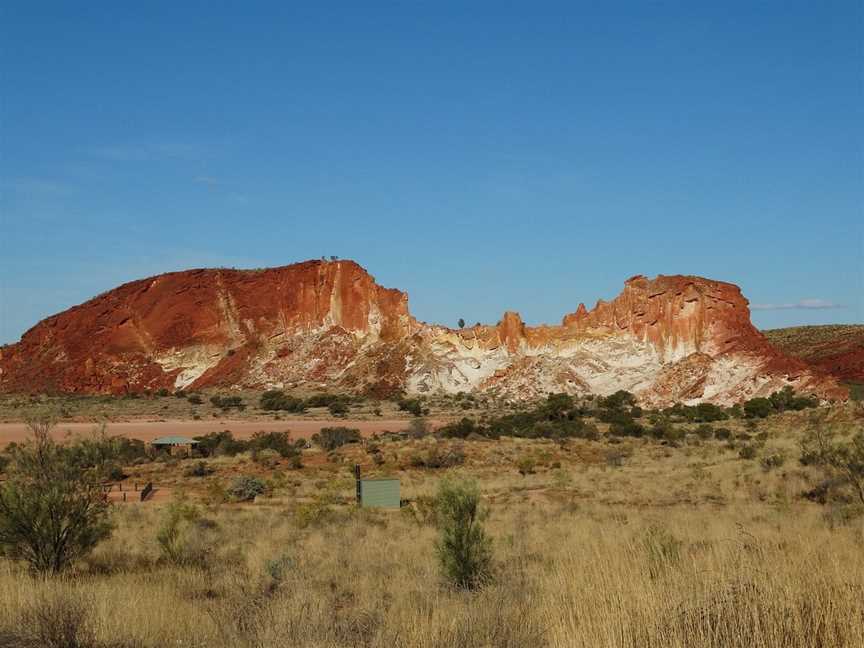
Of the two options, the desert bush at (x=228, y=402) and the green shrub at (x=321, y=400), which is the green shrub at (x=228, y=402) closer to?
the desert bush at (x=228, y=402)

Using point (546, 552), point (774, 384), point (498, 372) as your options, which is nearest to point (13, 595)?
point (546, 552)

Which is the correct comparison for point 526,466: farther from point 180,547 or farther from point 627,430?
point 180,547

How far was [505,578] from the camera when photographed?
8883mm

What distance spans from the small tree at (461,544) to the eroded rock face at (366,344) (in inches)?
1795

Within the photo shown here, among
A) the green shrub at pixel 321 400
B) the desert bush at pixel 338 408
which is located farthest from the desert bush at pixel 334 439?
the green shrub at pixel 321 400

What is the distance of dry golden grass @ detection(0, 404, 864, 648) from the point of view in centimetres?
427

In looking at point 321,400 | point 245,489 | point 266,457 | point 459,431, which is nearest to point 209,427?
point 459,431

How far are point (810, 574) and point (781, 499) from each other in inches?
558

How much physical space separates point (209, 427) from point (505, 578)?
39929 millimetres

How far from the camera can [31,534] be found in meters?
10.4

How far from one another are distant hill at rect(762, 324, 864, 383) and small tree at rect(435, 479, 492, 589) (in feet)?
231

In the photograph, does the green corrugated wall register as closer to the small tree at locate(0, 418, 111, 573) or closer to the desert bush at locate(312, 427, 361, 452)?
the small tree at locate(0, 418, 111, 573)

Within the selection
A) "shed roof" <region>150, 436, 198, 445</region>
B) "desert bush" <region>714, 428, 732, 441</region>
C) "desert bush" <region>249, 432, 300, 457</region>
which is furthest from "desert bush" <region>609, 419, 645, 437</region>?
"shed roof" <region>150, 436, 198, 445</region>

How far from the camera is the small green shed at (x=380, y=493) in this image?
19.1 metres
